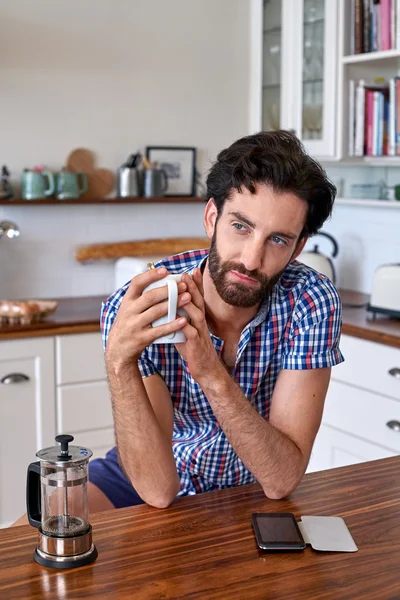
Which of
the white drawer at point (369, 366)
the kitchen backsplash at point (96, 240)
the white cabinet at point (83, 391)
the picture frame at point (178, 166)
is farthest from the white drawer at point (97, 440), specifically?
the picture frame at point (178, 166)

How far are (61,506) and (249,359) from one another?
2.27ft

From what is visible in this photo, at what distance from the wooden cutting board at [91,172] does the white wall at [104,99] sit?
0.12 feet

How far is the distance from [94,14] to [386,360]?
218 cm

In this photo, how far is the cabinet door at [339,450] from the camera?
10.8 ft

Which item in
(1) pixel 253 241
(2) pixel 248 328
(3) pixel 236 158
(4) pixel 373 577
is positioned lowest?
(4) pixel 373 577

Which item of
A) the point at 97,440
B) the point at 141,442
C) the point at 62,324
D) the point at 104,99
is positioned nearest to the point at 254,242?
the point at 141,442

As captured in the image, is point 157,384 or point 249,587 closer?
point 249,587

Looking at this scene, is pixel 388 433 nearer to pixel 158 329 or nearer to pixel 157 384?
pixel 157 384

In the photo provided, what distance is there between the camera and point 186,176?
4422 mm

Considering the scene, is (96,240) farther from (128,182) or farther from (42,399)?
(42,399)

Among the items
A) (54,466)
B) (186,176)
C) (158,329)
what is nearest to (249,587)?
(54,466)

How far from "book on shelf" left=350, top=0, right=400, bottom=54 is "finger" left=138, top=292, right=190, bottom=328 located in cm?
235

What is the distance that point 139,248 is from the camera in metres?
4.27

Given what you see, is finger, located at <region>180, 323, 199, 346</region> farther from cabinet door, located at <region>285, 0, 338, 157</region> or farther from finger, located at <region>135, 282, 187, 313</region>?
cabinet door, located at <region>285, 0, 338, 157</region>
